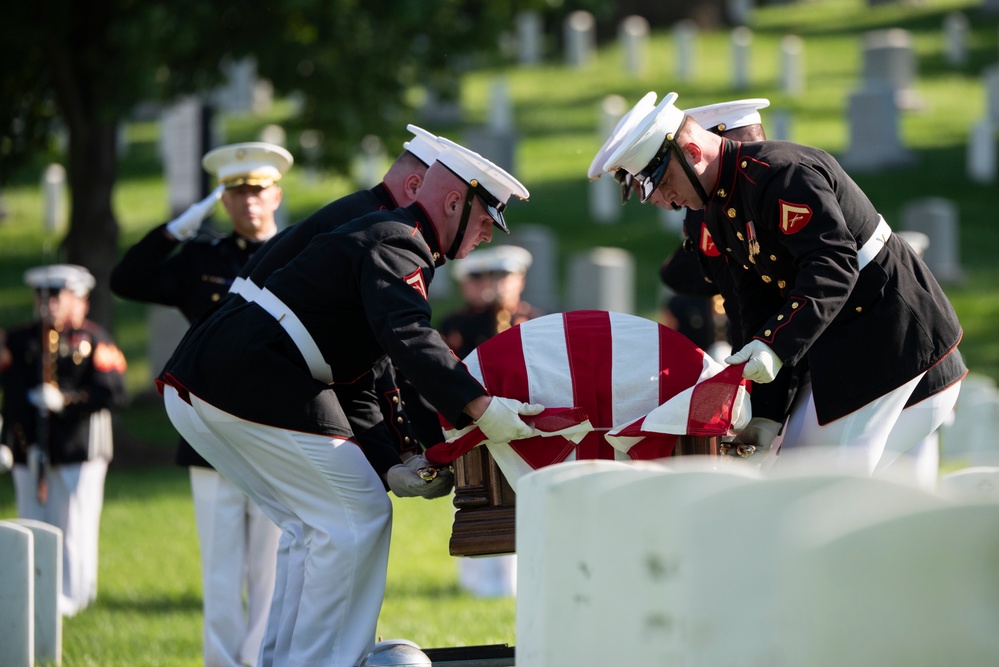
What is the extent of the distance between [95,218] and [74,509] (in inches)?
206

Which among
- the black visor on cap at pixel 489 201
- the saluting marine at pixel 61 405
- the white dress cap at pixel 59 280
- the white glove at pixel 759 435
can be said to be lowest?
the saluting marine at pixel 61 405

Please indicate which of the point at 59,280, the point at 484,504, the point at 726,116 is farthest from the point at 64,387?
the point at 484,504

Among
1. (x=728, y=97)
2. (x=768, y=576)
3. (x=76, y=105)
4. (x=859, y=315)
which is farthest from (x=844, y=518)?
(x=728, y=97)

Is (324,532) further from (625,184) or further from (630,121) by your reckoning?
(625,184)

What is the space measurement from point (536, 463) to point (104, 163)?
10.0 metres

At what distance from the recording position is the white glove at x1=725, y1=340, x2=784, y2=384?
13.3ft

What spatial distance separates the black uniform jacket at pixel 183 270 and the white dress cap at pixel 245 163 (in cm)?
30

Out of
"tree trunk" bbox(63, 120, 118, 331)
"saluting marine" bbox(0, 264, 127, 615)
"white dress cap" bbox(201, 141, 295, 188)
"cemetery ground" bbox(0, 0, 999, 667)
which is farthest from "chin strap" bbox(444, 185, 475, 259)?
"tree trunk" bbox(63, 120, 118, 331)

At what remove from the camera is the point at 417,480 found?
4.50m

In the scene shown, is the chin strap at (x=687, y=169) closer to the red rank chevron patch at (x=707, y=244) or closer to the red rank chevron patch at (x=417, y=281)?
the red rank chevron patch at (x=707, y=244)

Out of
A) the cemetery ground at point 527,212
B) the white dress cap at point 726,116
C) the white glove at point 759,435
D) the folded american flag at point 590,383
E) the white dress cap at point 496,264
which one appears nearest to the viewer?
the folded american flag at point 590,383

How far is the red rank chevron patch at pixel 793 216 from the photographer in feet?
13.9

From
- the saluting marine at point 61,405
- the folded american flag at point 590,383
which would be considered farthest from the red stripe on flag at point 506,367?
the saluting marine at point 61,405

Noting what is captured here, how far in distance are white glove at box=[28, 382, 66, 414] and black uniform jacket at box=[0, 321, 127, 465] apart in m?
0.03
